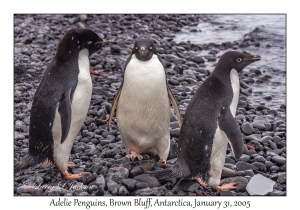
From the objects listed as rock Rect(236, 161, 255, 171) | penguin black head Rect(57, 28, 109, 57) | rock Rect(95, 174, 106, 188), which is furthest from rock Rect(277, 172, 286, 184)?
penguin black head Rect(57, 28, 109, 57)

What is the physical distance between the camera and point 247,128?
4.95m

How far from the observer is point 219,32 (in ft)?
31.0

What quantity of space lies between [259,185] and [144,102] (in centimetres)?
109

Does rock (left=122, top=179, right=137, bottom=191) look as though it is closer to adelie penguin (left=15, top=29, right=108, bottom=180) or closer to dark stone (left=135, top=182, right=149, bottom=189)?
dark stone (left=135, top=182, right=149, bottom=189)

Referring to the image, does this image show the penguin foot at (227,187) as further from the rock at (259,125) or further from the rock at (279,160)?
the rock at (259,125)

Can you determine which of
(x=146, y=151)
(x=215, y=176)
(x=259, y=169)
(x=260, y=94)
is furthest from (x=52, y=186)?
(x=260, y=94)

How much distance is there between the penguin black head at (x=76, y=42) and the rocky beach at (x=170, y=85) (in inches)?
26.8

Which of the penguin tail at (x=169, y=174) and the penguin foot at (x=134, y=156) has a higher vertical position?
the penguin foot at (x=134, y=156)

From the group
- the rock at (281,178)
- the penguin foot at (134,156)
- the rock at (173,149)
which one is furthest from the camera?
the rock at (173,149)

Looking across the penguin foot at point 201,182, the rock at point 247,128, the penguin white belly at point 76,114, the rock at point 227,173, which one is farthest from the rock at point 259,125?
→ the penguin white belly at point 76,114

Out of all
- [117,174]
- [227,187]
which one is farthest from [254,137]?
[117,174]

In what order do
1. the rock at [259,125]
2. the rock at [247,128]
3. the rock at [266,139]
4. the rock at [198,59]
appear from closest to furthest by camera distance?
1. the rock at [266,139]
2. the rock at [247,128]
3. the rock at [259,125]
4. the rock at [198,59]

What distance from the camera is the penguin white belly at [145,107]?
→ 4.05 meters
